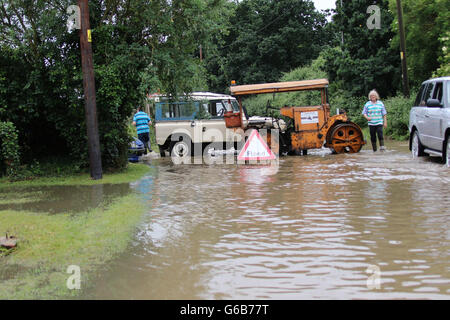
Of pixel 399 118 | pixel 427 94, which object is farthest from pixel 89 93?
pixel 399 118

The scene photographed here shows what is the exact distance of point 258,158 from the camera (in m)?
16.0

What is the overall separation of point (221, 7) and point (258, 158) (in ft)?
14.6

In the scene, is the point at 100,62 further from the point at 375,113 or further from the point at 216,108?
the point at 375,113

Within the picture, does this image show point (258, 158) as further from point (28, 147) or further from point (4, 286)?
point (4, 286)

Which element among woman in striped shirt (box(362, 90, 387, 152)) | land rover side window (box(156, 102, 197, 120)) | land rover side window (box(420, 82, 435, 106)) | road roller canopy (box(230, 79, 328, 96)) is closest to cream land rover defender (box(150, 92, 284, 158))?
land rover side window (box(156, 102, 197, 120))

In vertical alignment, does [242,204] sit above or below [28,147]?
below

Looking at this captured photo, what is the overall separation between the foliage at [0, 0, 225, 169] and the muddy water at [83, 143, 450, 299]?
3.12 m

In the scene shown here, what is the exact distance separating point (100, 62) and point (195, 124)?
5.60 m

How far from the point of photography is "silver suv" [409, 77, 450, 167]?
12.3 metres

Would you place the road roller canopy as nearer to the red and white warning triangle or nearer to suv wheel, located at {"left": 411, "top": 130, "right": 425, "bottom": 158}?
the red and white warning triangle

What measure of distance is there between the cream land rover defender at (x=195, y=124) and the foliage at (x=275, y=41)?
37.4 m

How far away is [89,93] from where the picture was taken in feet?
42.2
